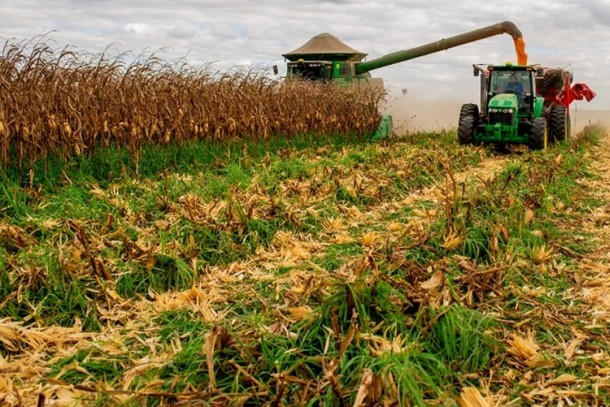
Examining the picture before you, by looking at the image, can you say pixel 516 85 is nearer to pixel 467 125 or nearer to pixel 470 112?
pixel 470 112

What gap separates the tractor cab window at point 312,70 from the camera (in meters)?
20.5

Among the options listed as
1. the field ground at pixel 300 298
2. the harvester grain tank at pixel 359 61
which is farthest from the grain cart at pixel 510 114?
the field ground at pixel 300 298

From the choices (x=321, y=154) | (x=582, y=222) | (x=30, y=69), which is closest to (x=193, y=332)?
(x=582, y=222)

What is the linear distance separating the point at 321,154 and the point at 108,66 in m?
5.71

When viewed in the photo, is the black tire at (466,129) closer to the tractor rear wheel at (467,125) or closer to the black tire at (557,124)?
the tractor rear wheel at (467,125)

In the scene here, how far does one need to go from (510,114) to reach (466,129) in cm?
111

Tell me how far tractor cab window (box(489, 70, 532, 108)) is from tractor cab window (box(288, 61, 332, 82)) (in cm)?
630

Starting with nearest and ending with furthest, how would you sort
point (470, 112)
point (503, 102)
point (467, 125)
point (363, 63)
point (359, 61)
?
1. point (503, 102)
2. point (467, 125)
3. point (470, 112)
4. point (363, 63)
5. point (359, 61)

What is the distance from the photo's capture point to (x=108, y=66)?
995 centimetres

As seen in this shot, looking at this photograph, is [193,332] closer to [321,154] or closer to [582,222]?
[582,222]

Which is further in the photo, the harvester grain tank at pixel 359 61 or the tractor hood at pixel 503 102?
the harvester grain tank at pixel 359 61

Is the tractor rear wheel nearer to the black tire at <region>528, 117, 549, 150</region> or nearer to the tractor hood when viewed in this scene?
the tractor hood

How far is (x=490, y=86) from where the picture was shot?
1544 cm

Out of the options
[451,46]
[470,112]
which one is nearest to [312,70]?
[451,46]
